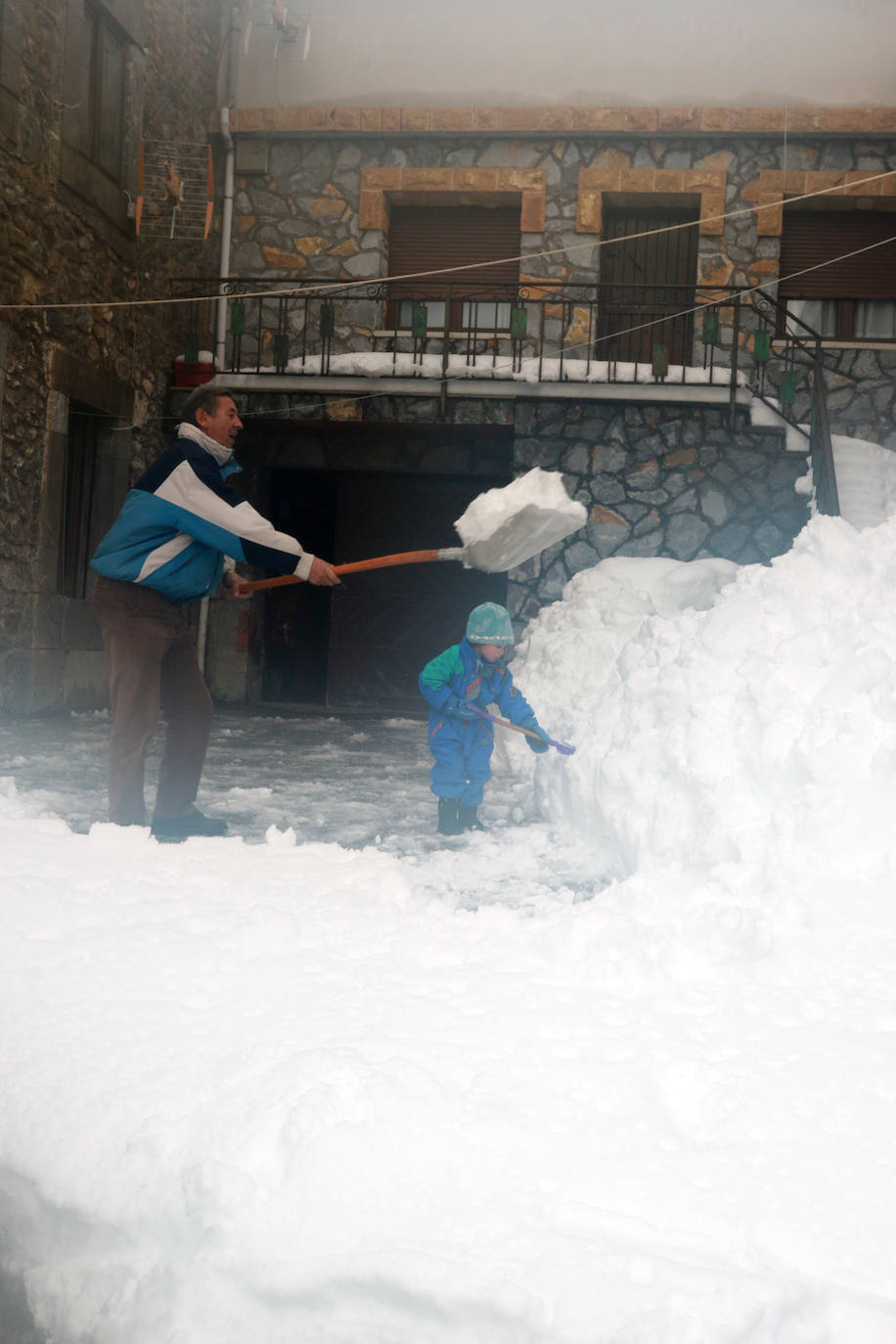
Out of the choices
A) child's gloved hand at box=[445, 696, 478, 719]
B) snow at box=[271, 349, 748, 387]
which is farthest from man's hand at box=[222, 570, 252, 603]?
snow at box=[271, 349, 748, 387]

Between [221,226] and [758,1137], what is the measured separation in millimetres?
10166

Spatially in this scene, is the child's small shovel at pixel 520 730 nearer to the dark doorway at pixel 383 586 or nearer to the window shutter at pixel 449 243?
the dark doorway at pixel 383 586

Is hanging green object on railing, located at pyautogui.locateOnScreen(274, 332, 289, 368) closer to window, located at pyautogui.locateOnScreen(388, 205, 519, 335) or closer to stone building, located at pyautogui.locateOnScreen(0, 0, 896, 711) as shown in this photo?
stone building, located at pyautogui.locateOnScreen(0, 0, 896, 711)

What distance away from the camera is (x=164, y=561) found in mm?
3873

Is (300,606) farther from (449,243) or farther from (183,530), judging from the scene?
(183,530)

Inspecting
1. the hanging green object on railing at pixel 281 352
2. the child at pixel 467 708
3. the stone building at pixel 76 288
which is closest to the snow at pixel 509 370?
the hanging green object on railing at pixel 281 352

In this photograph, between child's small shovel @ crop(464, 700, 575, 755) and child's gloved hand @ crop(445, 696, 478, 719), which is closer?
child's small shovel @ crop(464, 700, 575, 755)

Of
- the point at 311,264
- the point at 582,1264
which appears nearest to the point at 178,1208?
the point at 582,1264

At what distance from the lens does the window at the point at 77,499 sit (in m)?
8.39

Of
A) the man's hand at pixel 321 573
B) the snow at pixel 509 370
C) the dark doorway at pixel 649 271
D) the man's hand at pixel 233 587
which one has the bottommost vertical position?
the man's hand at pixel 233 587

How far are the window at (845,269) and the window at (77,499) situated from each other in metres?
6.30

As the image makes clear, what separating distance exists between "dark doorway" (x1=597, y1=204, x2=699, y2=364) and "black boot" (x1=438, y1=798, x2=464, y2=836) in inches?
258

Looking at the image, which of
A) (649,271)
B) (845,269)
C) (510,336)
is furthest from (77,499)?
(845,269)

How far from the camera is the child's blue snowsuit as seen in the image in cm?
471
